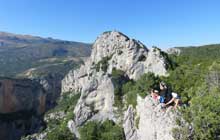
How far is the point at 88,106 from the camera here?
80312mm

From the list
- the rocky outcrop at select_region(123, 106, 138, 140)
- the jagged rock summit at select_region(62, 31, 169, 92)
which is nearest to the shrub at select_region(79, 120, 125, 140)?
the rocky outcrop at select_region(123, 106, 138, 140)

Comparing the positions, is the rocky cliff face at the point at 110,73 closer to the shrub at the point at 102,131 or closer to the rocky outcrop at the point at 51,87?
the shrub at the point at 102,131

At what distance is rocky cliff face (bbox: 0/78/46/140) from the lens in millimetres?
120750

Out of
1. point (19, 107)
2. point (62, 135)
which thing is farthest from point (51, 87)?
point (62, 135)

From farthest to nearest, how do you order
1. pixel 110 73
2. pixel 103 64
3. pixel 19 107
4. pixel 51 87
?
1. pixel 51 87
2. pixel 19 107
3. pixel 103 64
4. pixel 110 73

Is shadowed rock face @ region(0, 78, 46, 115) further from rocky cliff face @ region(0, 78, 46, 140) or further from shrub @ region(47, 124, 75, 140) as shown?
shrub @ region(47, 124, 75, 140)

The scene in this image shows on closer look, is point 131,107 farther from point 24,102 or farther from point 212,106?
point 24,102

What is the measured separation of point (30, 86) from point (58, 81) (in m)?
44.4

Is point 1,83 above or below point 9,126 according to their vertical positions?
above

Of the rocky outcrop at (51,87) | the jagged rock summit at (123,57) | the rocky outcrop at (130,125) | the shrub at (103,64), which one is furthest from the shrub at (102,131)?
the rocky outcrop at (51,87)

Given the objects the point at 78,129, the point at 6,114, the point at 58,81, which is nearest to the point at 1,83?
the point at 6,114

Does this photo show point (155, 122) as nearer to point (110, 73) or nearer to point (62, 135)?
point (62, 135)

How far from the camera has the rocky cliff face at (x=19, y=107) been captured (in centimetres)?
12075

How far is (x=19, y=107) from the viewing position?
135750 mm
